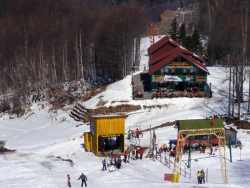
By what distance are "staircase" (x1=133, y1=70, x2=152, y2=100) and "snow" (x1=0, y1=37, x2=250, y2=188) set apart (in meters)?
1.30

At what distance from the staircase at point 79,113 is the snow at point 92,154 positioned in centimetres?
78

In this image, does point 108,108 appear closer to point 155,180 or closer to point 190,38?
point 155,180

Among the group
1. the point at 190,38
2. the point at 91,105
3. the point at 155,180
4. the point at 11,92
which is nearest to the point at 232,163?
the point at 155,180

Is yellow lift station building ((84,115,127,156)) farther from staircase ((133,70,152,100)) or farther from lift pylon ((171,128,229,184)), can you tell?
staircase ((133,70,152,100))

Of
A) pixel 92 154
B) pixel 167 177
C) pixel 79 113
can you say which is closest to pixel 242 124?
pixel 167 177

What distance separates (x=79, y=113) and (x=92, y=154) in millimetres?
16800

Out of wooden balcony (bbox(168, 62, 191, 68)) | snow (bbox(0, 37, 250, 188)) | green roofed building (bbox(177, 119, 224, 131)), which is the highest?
wooden balcony (bbox(168, 62, 191, 68))

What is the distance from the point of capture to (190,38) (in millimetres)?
69438

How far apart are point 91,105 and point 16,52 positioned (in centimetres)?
3593

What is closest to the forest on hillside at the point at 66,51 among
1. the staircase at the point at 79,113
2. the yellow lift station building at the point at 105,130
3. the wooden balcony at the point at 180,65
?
the staircase at the point at 79,113

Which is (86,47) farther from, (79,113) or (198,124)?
(198,124)

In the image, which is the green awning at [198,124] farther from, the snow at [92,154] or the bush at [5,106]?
the bush at [5,106]

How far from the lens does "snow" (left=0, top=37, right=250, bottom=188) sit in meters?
25.6

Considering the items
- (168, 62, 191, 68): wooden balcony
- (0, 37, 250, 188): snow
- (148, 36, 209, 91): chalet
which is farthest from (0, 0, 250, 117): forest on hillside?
(168, 62, 191, 68): wooden balcony
